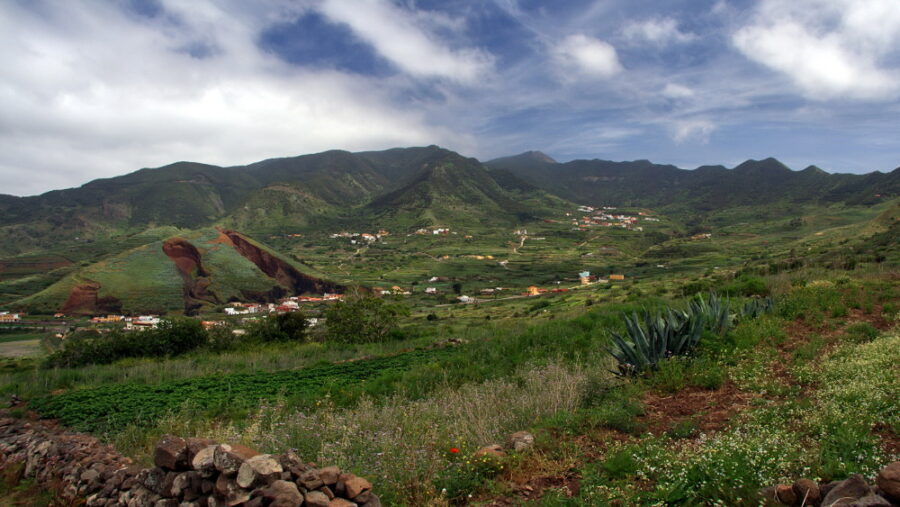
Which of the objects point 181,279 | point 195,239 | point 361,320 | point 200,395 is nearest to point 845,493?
point 200,395

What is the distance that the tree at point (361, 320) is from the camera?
25.8 m

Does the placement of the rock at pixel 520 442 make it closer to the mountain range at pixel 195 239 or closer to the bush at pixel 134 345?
the bush at pixel 134 345

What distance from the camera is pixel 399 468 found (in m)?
4.46

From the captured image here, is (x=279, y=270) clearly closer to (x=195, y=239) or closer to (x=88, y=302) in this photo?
(x=195, y=239)

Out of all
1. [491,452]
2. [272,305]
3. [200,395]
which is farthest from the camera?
[272,305]

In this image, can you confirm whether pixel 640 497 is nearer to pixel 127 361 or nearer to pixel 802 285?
pixel 802 285

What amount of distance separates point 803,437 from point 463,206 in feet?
607

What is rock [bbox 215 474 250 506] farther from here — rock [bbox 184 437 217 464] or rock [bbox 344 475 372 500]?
rock [bbox 344 475 372 500]

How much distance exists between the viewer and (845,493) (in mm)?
2488

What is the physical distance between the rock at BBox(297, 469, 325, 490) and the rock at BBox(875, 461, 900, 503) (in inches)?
147

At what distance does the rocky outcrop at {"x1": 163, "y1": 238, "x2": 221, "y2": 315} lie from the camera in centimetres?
6469

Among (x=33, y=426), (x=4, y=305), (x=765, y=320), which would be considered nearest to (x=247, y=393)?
(x=33, y=426)

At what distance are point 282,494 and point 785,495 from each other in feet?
11.4

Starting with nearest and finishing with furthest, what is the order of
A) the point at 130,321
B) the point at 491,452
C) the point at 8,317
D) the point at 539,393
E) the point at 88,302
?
the point at 491,452
the point at 539,393
the point at 130,321
the point at 8,317
the point at 88,302
